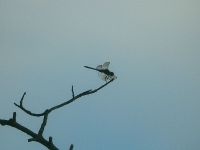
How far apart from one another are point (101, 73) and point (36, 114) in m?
2.35

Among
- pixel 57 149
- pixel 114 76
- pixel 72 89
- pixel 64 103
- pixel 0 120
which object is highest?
pixel 114 76

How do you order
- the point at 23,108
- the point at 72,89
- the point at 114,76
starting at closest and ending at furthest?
the point at 23,108
the point at 72,89
the point at 114,76

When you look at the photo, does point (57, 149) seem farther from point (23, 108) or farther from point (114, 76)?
point (114, 76)

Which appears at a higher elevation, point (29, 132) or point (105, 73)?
point (105, 73)

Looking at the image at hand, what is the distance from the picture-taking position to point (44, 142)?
5.62m

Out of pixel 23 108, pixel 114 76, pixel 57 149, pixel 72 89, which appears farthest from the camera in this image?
pixel 114 76

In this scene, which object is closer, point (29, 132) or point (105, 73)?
point (29, 132)

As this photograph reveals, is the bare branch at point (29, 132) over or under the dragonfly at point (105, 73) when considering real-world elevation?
under

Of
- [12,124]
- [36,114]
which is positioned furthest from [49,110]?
[12,124]

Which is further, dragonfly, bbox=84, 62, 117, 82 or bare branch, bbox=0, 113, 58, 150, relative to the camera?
dragonfly, bbox=84, 62, 117, 82

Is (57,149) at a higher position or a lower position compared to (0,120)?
lower

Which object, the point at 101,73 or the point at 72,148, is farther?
the point at 101,73

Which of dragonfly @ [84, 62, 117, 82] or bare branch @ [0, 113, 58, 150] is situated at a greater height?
dragonfly @ [84, 62, 117, 82]

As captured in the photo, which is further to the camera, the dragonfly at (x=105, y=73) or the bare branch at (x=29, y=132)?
the dragonfly at (x=105, y=73)
